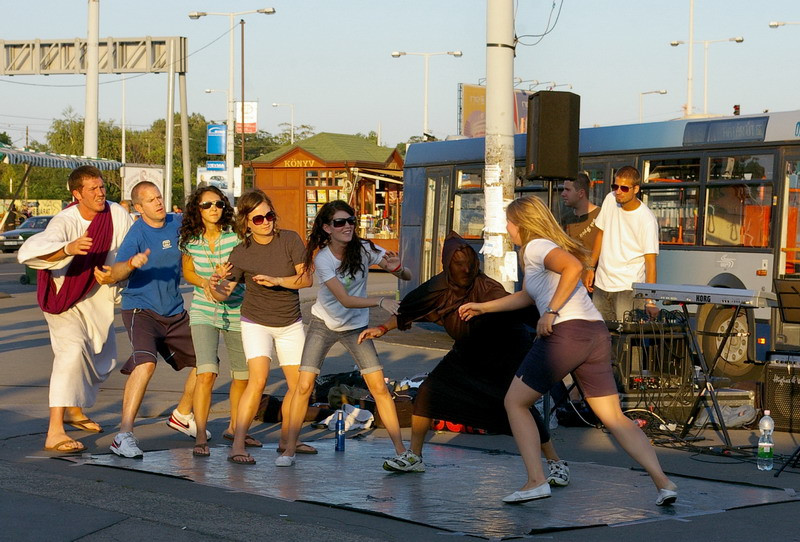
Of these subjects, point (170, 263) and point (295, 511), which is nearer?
point (295, 511)

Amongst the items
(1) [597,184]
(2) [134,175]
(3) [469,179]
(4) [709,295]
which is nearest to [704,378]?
(4) [709,295]

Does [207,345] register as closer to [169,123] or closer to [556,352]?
[556,352]

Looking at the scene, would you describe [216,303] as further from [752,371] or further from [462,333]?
[752,371]

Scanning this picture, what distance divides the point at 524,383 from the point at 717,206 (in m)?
8.79

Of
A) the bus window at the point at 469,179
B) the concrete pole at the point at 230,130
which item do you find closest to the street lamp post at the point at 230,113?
the concrete pole at the point at 230,130

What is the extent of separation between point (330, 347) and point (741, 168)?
8341 mm

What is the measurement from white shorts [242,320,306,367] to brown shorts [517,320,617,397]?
2025mm

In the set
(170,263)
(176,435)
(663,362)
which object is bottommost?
(176,435)

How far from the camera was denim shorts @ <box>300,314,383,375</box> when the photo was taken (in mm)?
7832

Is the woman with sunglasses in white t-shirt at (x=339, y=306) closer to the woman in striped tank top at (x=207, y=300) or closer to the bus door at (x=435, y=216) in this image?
the woman in striped tank top at (x=207, y=300)

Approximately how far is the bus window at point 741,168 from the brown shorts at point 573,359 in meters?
8.32

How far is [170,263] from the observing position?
8.50 meters

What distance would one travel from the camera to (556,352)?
6.57m

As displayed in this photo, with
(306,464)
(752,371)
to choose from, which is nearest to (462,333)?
(306,464)
